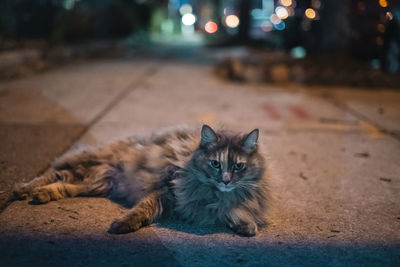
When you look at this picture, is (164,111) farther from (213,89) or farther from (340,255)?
(340,255)

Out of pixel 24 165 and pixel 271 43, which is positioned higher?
pixel 271 43

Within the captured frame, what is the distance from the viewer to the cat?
9.43ft

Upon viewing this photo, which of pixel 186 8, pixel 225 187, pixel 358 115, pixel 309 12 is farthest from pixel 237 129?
pixel 186 8

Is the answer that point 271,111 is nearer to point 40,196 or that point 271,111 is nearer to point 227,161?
point 227,161

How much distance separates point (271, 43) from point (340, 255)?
17824 millimetres

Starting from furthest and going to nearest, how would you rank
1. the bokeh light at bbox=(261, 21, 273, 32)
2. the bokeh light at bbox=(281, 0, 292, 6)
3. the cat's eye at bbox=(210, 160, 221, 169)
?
the bokeh light at bbox=(261, 21, 273, 32), the bokeh light at bbox=(281, 0, 292, 6), the cat's eye at bbox=(210, 160, 221, 169)

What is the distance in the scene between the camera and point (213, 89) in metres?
8.74

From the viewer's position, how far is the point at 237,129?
218 inches

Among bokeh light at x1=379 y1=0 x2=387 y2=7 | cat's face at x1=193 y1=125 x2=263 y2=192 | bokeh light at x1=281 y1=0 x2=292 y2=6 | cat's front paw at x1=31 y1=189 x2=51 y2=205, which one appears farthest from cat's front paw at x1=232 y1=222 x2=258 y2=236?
bokeh light at x1=281 y1=0 x2=292 y2=6

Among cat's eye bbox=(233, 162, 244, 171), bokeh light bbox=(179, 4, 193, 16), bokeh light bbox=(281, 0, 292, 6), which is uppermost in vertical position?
bokeh light bbox=(179, 4, 193, 16)

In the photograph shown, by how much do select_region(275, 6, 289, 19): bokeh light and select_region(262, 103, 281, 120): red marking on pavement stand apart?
12.4 m

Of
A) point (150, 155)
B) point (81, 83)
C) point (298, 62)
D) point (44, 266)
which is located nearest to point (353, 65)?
point (298, 62)

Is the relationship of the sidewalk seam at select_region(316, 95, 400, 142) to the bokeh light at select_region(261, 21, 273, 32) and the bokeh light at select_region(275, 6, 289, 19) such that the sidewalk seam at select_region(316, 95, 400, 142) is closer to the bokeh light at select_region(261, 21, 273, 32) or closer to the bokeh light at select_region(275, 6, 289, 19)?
the bokeh light at select_region(275, 6, 289, 19)

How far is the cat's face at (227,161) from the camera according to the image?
2836 mm
